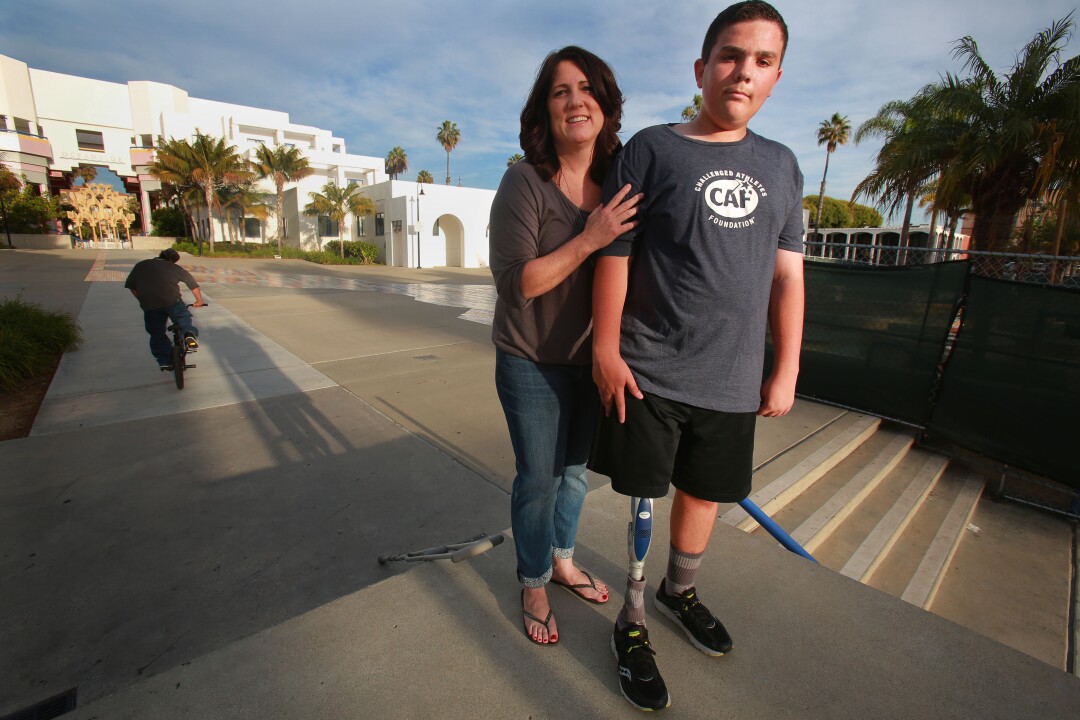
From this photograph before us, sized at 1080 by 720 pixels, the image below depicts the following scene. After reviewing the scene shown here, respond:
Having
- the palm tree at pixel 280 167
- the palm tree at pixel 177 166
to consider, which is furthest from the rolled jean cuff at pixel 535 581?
the palm tree at pixel 177 166

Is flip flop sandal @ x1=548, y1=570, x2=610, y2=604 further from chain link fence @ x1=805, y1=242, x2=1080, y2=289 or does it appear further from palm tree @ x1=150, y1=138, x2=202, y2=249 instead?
palm tree @ x1=150, y1=138, x2=202, y2=249

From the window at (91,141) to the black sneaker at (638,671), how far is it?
60937 mm

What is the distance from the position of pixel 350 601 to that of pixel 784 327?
1.73m

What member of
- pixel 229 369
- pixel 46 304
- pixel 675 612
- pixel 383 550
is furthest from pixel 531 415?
pixel 46 304

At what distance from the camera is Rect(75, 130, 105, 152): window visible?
145ft

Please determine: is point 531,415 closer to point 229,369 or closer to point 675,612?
point 675,612

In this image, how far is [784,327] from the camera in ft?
4.99

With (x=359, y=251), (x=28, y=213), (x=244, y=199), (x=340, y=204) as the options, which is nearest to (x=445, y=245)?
(x=359, y=251)

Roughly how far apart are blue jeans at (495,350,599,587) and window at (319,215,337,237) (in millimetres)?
35018

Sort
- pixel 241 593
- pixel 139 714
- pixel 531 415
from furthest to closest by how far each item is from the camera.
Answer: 1. pixel 241 593
2. pixel 531 415
3. pixel 139 714

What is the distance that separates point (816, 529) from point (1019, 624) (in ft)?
4.18

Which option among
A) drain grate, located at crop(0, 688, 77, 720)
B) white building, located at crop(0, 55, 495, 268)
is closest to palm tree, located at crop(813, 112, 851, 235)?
white building, located at crop(0, 55, 495, 268)

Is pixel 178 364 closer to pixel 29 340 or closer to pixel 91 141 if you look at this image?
pixel 29 340

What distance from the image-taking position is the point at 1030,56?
8.05 meters
